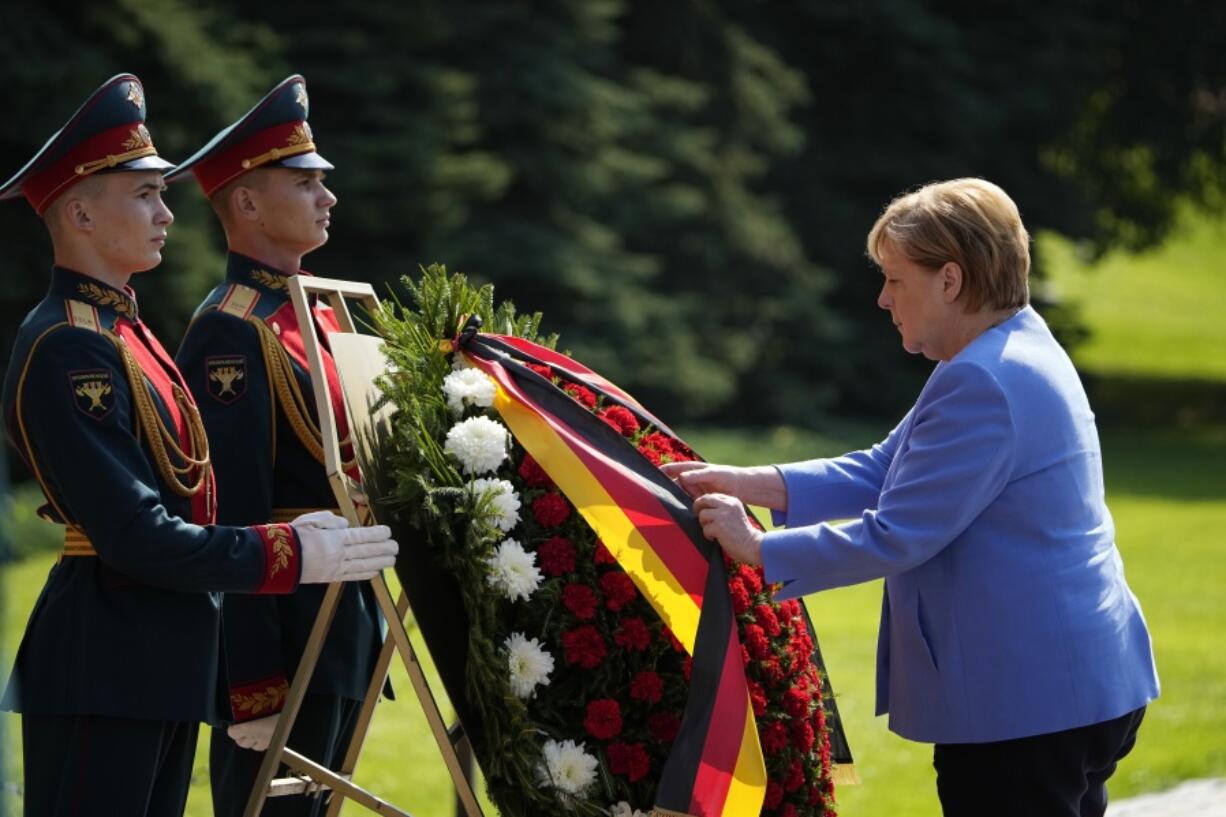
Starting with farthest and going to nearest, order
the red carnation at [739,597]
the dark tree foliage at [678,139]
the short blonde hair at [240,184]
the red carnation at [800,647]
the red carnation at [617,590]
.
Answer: the dark tree foliage at [678,139] → the short blonde hair at [240,184] → the red carnation at [800,647] → the red carnation at [739,597] → the red carnation at [617,590]

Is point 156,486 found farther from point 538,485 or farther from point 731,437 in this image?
point 731,437

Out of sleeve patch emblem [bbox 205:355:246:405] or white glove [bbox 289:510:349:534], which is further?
sleeve patch emblem [bbox 205:355:246:405]

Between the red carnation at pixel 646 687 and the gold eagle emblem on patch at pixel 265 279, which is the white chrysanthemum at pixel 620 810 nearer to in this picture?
the red carnation at pixel 646 687

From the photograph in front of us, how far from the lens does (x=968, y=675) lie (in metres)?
3.51

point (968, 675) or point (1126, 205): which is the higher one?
point (1126, 205)

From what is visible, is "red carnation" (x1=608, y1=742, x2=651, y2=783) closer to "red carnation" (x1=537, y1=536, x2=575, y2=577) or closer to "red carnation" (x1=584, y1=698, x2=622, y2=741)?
"red carnation" (x1=584, y1=698, x2=622, y2=741)

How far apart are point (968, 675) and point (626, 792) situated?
30.6 inches

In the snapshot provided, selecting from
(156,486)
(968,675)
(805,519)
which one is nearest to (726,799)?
(968,675)

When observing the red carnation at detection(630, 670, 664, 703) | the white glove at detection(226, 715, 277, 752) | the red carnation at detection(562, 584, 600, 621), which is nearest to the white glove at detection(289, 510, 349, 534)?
the red carnation at detection(562, 584, 600, 621)

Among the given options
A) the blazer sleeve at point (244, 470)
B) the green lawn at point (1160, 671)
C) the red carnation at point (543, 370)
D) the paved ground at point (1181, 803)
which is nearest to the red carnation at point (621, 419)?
the red carnation at point (543, 370)

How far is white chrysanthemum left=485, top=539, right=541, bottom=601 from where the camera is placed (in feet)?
11.6

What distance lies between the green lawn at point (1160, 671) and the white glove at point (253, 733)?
65 cm

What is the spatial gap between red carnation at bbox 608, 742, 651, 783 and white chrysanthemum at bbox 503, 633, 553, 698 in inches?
8.6

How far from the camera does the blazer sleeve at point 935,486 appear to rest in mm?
3430
